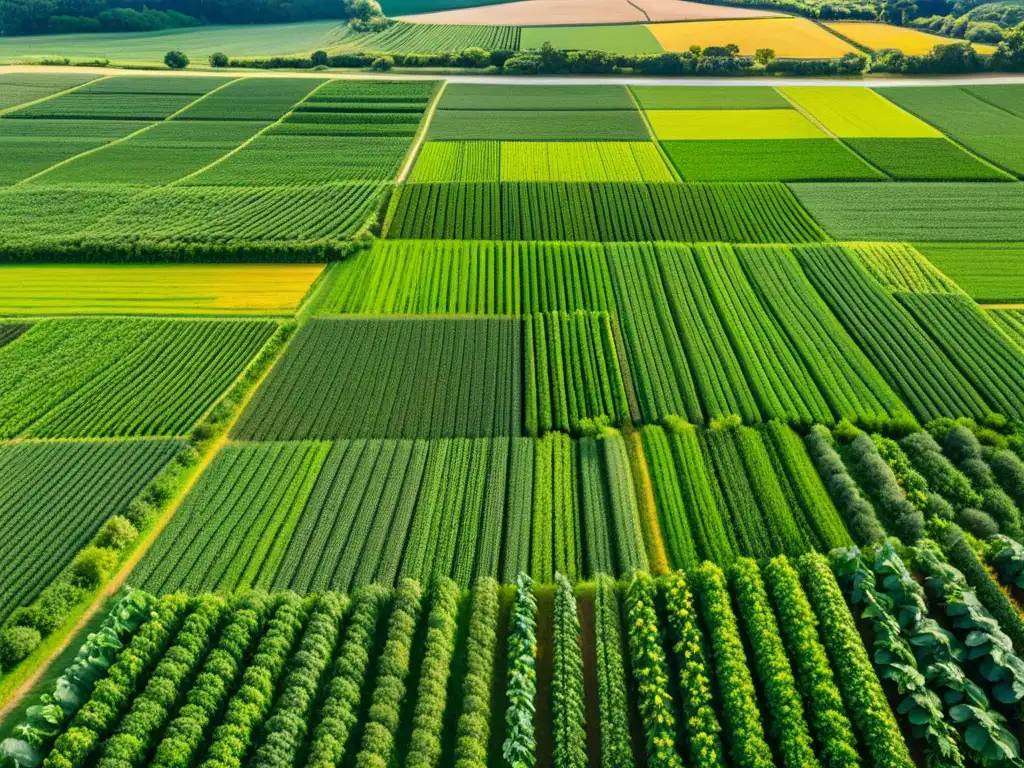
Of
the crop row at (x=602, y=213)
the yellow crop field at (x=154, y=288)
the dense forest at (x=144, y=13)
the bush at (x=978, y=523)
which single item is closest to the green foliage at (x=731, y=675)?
the bush at (x=978, y=523)

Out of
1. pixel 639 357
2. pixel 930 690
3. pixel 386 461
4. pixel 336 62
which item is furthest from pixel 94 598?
pixel 336 62

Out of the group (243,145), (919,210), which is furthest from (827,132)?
(243,145)

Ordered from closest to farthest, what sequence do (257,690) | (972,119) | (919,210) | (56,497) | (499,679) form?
1. (257,690)
2. (499,679)
3. (56,497)
4. (919,210)
5. (972,119)

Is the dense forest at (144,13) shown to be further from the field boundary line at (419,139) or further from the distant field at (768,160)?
the distant field at (768,160)

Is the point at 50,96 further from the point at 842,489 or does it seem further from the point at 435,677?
the point at 842,489

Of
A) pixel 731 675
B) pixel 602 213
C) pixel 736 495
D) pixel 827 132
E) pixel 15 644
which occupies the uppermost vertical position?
pixel 827 132

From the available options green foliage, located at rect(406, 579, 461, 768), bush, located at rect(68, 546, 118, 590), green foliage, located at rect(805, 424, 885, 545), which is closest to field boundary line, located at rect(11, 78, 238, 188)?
bush, located at rect(68, 546, 118, 590)
